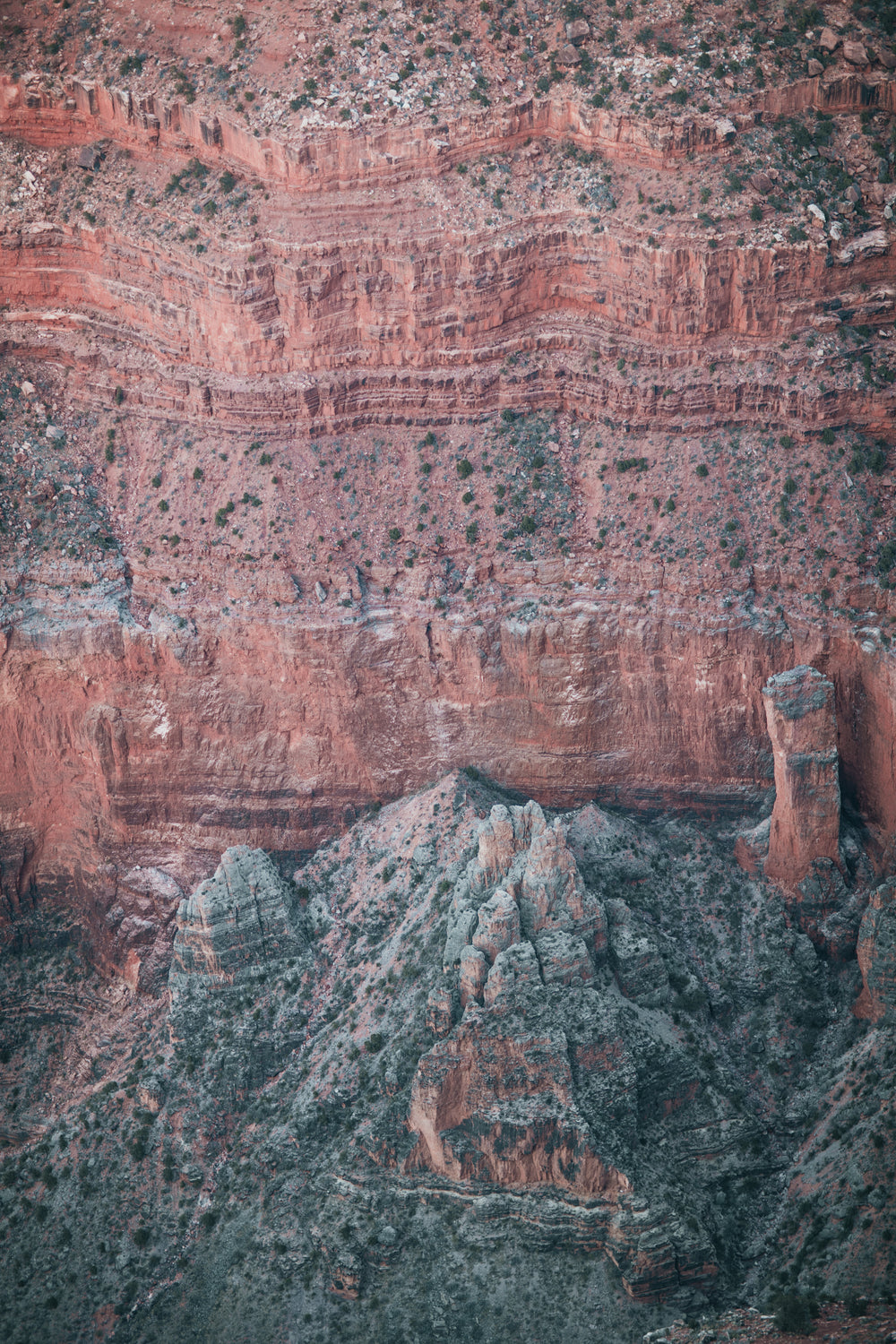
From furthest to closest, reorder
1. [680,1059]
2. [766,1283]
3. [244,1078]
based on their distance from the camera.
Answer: [244,1078] → [680,1059] → [766,1283]

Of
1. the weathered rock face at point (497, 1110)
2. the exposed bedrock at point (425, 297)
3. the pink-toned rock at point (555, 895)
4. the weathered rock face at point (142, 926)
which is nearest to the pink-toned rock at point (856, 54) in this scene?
the exposed bedrock at point (425, 297)

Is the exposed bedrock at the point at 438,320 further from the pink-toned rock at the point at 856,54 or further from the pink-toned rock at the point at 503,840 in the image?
the pink-toned rock at the point at 503,840

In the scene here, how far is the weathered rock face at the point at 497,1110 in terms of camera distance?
69812 millimetres

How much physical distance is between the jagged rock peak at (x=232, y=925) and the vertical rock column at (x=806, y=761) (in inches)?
772

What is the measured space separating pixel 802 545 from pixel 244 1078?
29.0m

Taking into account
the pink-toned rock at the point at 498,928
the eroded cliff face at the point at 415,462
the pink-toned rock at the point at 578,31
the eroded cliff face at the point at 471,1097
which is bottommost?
the eroded cliff face at the point at 471,1097

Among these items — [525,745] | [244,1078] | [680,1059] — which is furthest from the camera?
[525,745]

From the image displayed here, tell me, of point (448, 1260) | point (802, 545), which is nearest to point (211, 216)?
point (802, 545)

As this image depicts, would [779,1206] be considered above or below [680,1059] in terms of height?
below

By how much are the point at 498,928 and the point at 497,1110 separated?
625 cm

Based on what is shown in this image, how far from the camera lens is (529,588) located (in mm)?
81188

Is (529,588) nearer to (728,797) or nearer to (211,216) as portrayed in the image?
(728,797)

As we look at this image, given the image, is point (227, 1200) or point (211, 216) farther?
point (211, 216)

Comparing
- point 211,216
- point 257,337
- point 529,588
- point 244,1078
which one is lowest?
point 244,1078
